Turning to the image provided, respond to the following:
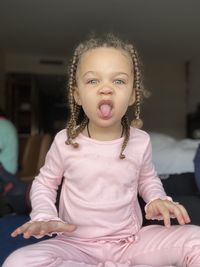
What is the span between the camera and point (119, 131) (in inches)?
Result: 34.5

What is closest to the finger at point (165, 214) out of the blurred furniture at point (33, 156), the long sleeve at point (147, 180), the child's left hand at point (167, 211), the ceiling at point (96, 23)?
the child's left hand at point (167, 211)

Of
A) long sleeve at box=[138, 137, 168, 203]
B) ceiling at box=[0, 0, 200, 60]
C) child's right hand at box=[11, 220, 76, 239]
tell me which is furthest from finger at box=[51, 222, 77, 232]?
ceiling at box=[0, 0, 200, 60]

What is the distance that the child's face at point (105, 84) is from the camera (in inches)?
30.7

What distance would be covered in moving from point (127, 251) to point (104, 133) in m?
0.26

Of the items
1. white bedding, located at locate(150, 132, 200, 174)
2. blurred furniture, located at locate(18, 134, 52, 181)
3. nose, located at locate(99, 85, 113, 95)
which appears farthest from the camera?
blurred furniture, located at locate(18, 134, 52, 181)

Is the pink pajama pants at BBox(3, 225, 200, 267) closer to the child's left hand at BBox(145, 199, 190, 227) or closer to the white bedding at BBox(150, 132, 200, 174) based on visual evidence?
the child's left hand at BBox(145, 199, 190, 227)

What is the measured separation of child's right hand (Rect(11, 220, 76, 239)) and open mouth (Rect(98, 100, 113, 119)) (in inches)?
9.2

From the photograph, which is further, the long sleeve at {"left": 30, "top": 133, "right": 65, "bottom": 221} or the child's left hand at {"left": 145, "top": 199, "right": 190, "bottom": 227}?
the long sleeve at {"left": 30, "top": 133, "right": 65, "bottom": 221}

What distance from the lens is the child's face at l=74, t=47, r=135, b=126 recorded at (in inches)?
30.7

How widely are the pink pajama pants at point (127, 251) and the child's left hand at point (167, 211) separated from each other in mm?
45

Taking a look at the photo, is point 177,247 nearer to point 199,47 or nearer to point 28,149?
point 28,149

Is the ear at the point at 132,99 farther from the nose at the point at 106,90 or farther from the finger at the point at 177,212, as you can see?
the finger at the point at 177,212

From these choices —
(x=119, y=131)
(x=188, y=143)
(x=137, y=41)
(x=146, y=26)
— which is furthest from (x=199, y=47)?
(x=119, y=131)

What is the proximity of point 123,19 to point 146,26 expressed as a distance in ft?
1.18
